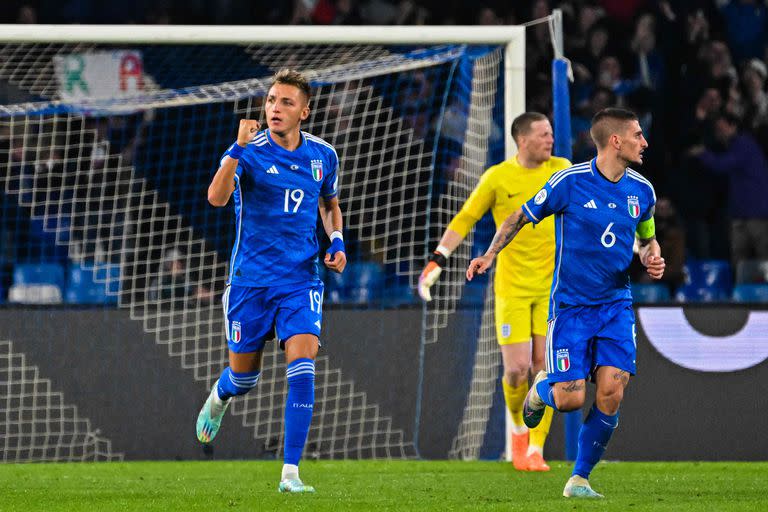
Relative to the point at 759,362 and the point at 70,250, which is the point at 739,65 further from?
the point at 70,250

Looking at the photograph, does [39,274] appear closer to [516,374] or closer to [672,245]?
[516,374]

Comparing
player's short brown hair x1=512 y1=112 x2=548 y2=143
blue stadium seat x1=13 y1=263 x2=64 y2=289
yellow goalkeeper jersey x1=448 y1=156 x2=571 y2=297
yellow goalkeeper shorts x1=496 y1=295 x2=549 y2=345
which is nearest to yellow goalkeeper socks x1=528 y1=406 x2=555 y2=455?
yellow goalkeeper shorts x1=496 y1=295 x2=549 y2=345

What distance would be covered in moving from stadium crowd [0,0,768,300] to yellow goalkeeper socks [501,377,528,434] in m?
3.69

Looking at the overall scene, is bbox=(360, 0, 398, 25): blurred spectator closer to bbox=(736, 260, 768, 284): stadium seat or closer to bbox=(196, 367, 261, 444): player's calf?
bbox=(736, 260, 768, 284): stadium seat

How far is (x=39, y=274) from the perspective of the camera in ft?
36.4

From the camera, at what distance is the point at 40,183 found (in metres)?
11.4

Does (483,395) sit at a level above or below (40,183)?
below

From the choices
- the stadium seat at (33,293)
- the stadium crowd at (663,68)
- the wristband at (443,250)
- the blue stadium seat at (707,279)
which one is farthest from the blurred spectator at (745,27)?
the stadium seat at (33,293)

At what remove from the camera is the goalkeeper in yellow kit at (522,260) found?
357 inches

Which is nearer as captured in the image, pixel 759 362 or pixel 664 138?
pixel 759 362

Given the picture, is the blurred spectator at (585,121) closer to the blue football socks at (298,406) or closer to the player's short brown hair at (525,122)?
the player's short brown hair at (525,122)

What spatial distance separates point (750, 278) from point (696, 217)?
1.20 metres

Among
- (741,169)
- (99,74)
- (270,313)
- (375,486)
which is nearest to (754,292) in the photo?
(741,169)

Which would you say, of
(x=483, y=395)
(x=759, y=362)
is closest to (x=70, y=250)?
(x=483, y=395)
